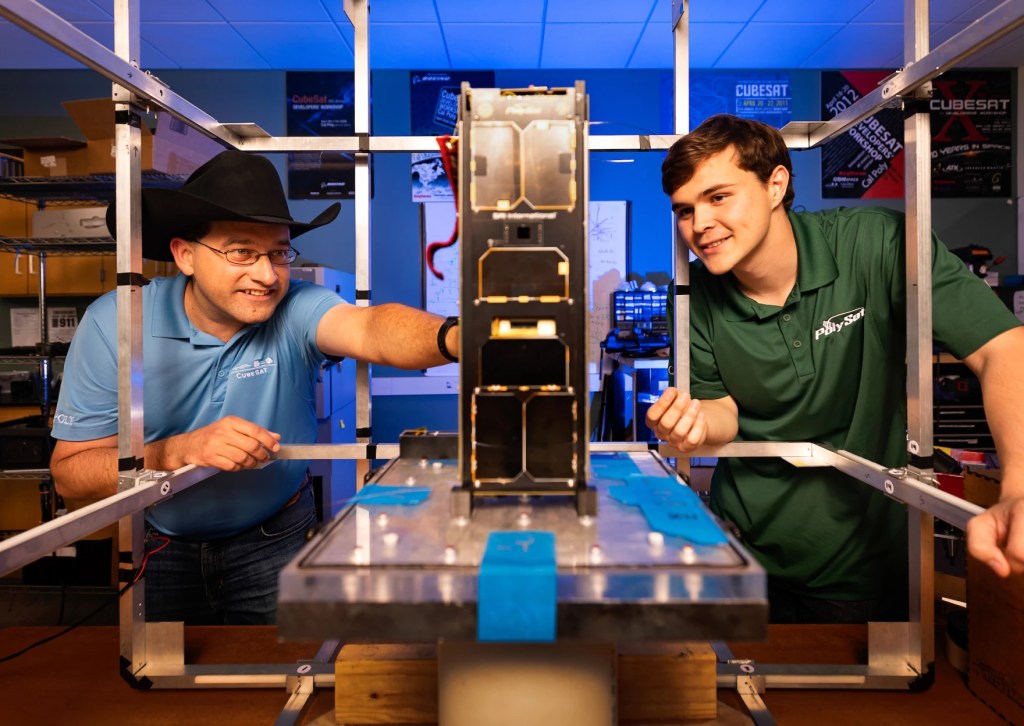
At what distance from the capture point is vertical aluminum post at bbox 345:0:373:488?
1203 mm

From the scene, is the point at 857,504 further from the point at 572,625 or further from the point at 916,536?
the point at 572,625

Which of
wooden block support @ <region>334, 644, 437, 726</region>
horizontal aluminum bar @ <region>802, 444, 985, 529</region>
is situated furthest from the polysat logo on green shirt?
wooden block support @ <region>334, 644, 437, 726</region>

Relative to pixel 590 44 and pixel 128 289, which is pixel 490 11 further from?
pixel 128 289

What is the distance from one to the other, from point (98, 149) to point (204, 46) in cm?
108

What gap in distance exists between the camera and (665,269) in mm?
4688

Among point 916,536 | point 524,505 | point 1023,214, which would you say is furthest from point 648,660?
point 1023,214

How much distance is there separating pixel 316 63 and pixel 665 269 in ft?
8.86

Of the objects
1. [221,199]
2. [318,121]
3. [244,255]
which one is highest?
[318,121]

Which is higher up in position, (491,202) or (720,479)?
(491,202)

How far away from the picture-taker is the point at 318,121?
4605 millimetres

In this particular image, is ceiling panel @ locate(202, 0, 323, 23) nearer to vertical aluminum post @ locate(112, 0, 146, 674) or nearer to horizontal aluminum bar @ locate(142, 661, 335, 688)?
vertical aluminum post @ locate(112, 0, 146, 674)

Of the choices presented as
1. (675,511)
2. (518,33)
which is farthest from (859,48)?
(675,511)

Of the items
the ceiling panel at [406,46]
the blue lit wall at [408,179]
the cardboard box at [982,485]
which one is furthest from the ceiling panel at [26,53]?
the cardboard box at [982,485]

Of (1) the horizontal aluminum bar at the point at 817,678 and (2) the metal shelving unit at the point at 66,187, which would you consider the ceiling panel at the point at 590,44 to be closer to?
(2) the metal shelving unit at the point at 66,187
